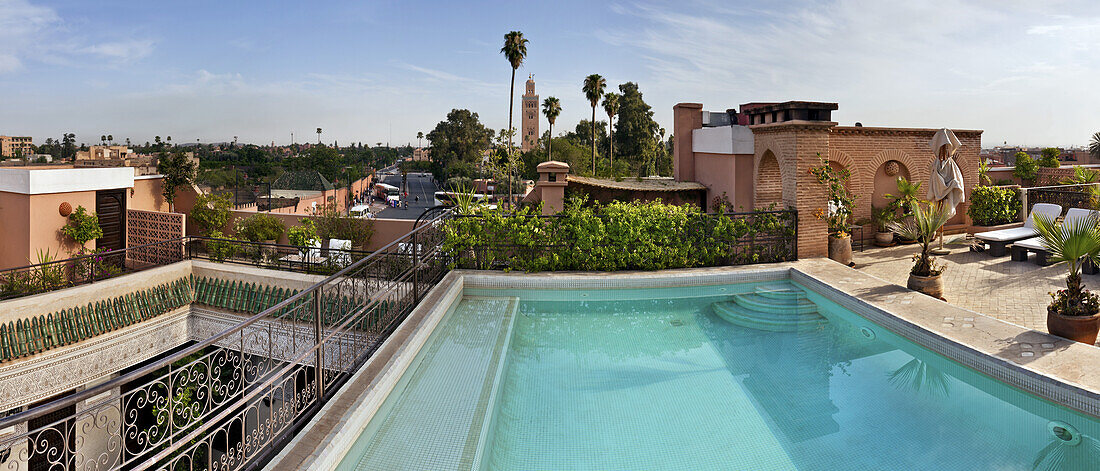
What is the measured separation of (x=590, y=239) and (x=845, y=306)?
3.56 metres

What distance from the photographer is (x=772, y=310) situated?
23.6 feet

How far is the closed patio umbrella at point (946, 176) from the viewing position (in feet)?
27.7

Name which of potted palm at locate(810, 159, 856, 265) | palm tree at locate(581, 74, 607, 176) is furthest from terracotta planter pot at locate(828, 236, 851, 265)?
palm tree at locate(581, 74, 607, 176)

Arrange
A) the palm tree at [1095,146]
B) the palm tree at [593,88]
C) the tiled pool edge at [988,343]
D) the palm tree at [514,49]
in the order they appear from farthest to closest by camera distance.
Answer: the palm tree at [1095,146], the palm tree at [593,88], the palm tree at [514,49], the tiled pool edge at [988,343]

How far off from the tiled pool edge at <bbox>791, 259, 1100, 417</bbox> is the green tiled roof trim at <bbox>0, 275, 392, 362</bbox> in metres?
6.18

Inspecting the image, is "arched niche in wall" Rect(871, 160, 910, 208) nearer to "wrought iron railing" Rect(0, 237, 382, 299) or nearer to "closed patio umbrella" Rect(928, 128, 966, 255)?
"closed patio umbrella" Rect(928, 128, 966, 255)

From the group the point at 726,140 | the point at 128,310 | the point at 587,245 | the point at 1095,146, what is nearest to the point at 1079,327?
the point at 587,245

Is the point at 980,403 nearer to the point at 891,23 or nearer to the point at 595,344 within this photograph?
the point at 595,344

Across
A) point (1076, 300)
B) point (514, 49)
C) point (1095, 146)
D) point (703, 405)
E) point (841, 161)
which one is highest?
point (514, 49)

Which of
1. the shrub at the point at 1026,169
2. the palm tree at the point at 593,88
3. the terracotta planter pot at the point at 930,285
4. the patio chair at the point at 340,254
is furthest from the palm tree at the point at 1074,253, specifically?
the palm tree at the point at 593,88

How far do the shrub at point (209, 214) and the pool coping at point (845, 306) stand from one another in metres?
12.2

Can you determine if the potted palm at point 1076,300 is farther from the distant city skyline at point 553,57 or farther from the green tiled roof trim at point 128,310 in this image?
the green tiled roof trim at point 128,310

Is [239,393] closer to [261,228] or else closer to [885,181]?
[885,181]

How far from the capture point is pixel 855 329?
21.0ft
